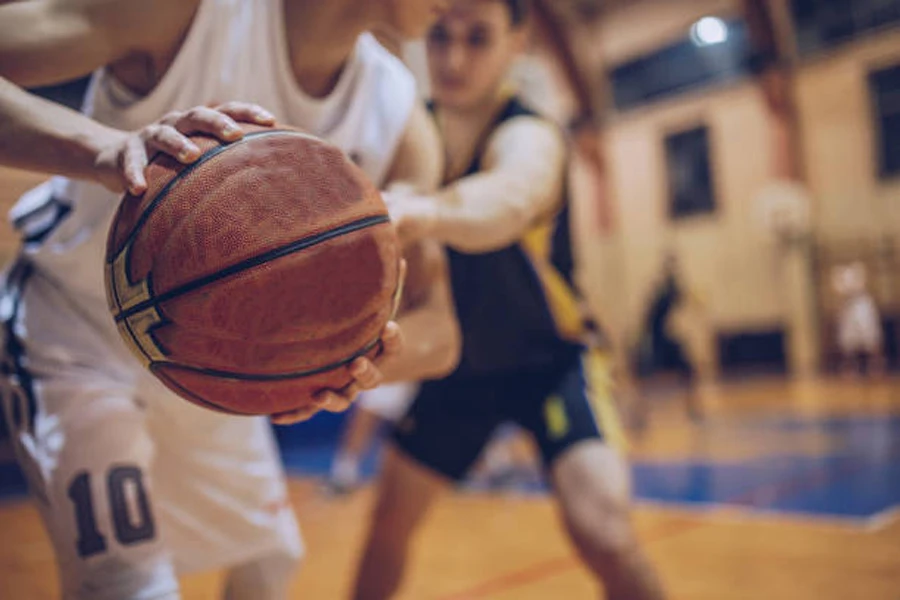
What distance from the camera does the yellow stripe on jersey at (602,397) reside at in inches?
80.8

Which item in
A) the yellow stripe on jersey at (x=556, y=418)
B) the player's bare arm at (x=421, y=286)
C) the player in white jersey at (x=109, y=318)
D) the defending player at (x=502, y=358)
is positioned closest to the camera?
the player in white jersey at (x=109, y=318)

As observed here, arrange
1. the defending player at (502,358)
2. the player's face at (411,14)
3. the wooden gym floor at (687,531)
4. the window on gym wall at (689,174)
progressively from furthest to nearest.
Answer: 1. the window on gym wall at (689,174)
2. the wooden gym floor at (687,531)
3. the defending player at (502,358)
4. the player's face at (411,14)

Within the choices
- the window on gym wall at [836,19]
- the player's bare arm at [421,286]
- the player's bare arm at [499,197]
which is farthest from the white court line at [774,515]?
the window on gym wall at [836,19]

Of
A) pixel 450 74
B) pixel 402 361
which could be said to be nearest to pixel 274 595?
pixel 402 361

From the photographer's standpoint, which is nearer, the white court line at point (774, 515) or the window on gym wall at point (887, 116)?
the white court line at point (774, 515)

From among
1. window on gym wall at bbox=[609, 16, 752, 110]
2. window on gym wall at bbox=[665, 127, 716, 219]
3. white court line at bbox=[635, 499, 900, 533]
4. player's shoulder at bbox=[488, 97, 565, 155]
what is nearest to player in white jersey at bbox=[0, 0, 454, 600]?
player's shoulder at bbox=[488, 97, 565, 155]

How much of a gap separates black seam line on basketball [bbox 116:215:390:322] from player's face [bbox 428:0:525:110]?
102 cm

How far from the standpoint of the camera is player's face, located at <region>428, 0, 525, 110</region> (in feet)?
6.37

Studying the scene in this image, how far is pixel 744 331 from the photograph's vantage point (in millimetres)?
13625

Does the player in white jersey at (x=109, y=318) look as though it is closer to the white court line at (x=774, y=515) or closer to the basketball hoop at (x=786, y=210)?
the white court line at (x=774, y=515)

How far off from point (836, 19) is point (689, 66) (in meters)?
2.39

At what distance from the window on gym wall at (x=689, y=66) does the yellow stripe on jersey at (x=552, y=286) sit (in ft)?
40.3

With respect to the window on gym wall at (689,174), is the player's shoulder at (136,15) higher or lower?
higher

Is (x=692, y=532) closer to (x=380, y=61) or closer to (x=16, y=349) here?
(x=380, y=61)
